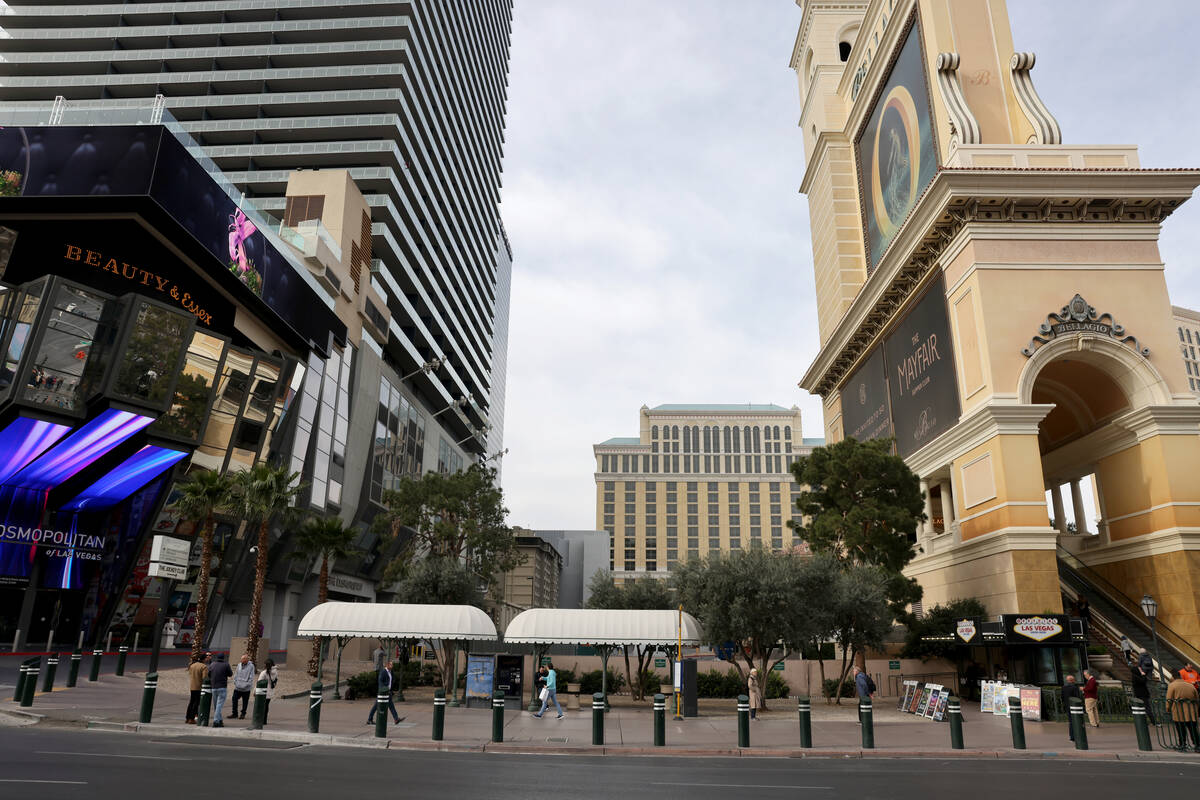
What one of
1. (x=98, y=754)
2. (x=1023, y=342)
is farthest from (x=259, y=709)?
(x=1023, y=342)

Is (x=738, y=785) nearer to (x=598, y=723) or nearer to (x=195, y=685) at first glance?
(x=598, y=723)

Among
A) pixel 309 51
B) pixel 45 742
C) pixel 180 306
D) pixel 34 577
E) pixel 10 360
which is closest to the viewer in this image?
pixel 45 742

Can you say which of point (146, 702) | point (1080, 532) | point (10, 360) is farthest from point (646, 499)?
point (146, 702)

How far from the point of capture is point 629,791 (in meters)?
11.8

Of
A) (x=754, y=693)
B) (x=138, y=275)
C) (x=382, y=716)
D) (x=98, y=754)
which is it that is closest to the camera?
(x=98, y=754)

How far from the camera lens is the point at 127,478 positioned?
1703 inches

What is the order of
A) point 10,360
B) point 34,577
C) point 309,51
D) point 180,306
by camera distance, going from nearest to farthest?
point 10,360, point 34,577, point 180,306, point 309,51

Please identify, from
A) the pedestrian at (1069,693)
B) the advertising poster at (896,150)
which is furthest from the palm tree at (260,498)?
the advertising poster at (896,150)

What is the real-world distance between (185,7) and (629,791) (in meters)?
103

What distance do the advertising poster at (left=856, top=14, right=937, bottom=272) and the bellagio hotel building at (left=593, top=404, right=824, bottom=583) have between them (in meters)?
123

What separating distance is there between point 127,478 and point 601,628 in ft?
99.6

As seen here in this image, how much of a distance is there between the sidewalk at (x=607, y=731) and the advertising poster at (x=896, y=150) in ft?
95.6

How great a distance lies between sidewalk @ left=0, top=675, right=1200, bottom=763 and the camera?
1762cm

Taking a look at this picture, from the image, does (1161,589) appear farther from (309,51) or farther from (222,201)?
(309,51)
